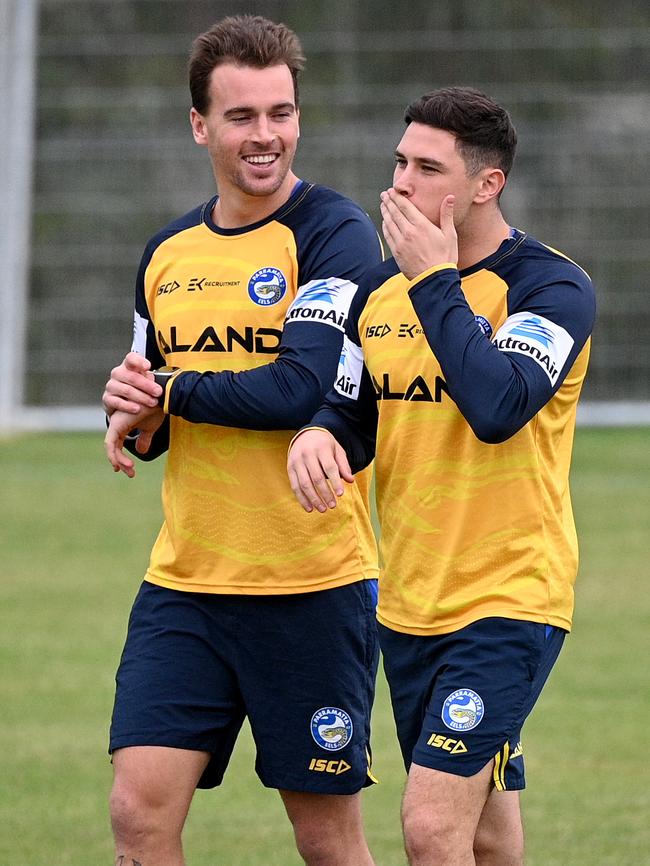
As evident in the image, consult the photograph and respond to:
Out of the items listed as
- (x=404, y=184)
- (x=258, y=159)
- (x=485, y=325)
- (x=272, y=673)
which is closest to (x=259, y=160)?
(x=258, y=159)

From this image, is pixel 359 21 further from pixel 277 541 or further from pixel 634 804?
pixel 277 541

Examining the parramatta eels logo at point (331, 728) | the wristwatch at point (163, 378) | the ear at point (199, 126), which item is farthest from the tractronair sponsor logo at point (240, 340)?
the parramatta eels logo at point (331, 728)

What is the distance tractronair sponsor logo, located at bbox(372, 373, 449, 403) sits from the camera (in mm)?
4496

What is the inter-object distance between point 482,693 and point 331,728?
716mm

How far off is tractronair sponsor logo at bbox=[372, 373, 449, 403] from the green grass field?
103 inches

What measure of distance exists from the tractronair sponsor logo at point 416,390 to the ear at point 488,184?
0.49m

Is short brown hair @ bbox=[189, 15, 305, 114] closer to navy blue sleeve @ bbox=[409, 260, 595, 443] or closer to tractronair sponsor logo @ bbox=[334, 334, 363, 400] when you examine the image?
tractronair sponsor logo @ bbox=[334, 334, 363, 400]

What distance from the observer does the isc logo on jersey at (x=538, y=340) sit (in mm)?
4324

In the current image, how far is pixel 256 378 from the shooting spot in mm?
4754

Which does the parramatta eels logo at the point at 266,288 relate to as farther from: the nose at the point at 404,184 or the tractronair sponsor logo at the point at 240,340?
the nose at the point at 404,184

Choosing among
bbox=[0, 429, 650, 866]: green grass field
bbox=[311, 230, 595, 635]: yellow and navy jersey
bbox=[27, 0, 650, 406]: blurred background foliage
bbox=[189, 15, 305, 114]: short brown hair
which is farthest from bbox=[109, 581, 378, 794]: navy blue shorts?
bbox=[27, 0, 650, 406]: blurred background foliage

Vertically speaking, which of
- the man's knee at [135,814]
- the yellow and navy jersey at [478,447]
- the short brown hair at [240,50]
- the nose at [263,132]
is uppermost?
the short brown hair at [240,50]

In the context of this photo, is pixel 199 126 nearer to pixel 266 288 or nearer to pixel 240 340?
pixel 266 288

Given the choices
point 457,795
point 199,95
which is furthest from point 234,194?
point 457,795
